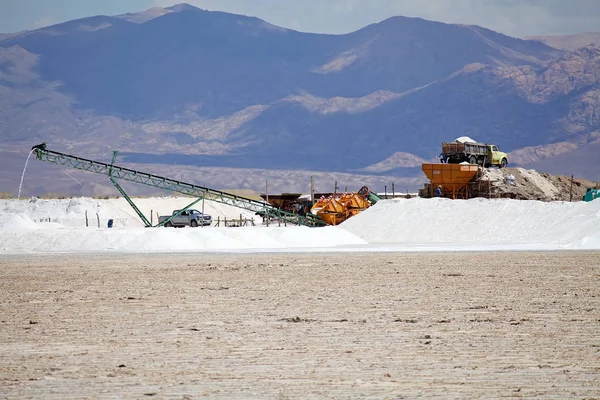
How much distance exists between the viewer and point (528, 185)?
74.1m

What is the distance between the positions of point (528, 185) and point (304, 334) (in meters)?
60.4

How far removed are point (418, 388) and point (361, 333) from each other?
4591 mm

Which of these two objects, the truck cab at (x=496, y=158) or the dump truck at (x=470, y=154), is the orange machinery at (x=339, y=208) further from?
the truck cab at (x=496, y=158)

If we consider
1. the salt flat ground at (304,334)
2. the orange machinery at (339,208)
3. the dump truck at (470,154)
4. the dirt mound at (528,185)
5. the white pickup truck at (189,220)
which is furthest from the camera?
the dump truck at (470,154)

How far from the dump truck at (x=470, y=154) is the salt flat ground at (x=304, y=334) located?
151 ft

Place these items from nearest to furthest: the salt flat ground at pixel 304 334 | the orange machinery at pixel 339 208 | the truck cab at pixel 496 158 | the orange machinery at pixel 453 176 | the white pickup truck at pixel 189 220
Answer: the salt flat ground at pixel 304 334 → the orange machinery at pixel 339 208 → the orange machinery at pixel 453 176 → the white pickup truck at pixel 189 220 → the truck cab at pixel 496 158

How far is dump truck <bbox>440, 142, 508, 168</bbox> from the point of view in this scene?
76062 millimetres

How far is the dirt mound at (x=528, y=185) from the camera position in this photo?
70.2 metres

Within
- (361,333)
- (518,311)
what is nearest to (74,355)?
(361,333)

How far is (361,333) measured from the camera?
52.1 ft

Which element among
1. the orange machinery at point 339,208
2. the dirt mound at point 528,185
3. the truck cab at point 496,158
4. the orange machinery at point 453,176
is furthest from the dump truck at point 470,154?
the orange machinery at point 339,208

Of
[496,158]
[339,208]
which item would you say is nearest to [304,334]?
[339,208]

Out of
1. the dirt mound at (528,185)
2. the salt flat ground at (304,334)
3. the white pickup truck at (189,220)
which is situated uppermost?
the dirt mound at (528,185)

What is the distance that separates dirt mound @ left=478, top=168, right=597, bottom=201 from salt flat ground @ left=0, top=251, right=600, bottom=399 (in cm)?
4031
